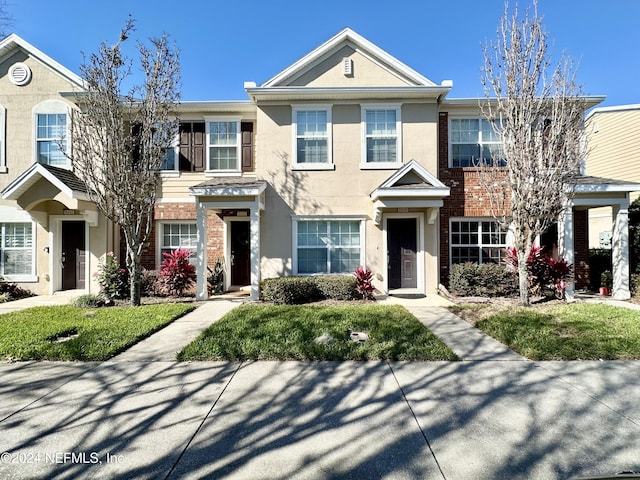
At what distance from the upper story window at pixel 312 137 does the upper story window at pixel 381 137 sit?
1.21 meters

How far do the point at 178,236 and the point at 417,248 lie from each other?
8275 mm

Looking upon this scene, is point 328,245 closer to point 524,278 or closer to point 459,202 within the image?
point 459,202

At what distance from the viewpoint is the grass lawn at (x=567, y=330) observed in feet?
17.4

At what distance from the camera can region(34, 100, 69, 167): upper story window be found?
1145cm

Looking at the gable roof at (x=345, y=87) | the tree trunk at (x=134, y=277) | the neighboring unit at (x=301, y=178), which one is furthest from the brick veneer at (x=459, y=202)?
the tree trunk at (x=134, y=277)

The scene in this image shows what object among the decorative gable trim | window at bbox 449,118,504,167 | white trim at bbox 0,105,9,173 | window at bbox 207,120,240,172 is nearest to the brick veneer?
window at bbox 449,118,504,167

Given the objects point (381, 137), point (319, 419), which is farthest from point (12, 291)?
point (381, 137)

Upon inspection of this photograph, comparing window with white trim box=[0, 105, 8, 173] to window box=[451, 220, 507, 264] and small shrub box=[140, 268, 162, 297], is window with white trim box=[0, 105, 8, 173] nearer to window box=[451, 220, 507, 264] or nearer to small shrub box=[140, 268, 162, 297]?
small shrub box=[140, 268, 162, 297]

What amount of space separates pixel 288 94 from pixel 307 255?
519 cm

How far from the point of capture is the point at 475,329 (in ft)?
22.5

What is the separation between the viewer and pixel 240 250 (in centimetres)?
1212

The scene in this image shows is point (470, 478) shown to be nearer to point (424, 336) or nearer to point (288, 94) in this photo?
point (424, 336)

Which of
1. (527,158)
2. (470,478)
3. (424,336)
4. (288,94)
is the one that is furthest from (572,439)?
(288,94)

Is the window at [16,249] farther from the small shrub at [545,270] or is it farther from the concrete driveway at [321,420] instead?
the small shrub at [545,270]
